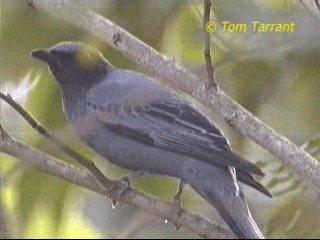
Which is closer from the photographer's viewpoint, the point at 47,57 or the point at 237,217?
the point at 237,217

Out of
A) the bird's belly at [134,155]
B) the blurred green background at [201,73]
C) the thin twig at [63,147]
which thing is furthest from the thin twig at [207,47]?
the thin twig at [63,147]

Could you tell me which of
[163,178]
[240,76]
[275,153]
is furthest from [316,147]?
[163,178]

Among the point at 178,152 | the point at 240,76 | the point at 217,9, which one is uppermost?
the point at 217,9

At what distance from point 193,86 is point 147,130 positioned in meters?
0.13

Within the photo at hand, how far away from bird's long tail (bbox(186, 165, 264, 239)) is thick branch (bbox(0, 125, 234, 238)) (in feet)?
0.21

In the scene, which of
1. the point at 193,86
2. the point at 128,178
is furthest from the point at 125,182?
the point at 193,86

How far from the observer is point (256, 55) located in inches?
65.8

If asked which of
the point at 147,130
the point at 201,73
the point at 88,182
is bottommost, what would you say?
the point at 88,182

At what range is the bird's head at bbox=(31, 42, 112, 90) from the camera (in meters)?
1.65

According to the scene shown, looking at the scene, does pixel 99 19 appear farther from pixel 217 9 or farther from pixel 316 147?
pixel 316 147

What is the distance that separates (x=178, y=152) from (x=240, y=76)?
22cm

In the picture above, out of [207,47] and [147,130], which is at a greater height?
[207,47]

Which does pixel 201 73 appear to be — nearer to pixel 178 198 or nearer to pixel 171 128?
pixel 171 128

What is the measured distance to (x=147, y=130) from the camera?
161 cm
